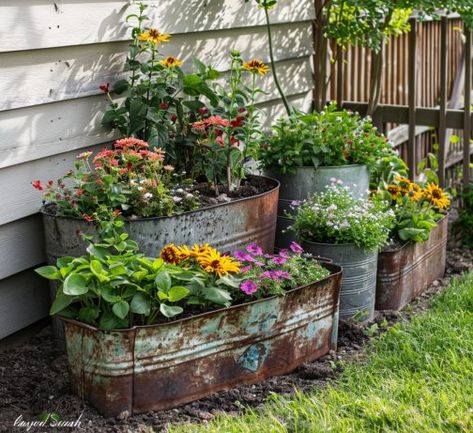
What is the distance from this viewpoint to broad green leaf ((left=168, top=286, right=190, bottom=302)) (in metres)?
3.28

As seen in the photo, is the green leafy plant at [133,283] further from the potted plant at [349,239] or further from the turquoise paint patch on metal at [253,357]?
the potted plant at [349,239]

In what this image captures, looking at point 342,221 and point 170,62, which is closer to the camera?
point 170,62

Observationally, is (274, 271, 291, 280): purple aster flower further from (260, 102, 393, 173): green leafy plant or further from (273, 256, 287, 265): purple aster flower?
(260, 102, 393, 173): green leafy plant

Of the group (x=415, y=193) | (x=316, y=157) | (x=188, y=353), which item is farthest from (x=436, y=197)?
(x=188, y=353)

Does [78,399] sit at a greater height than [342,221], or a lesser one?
lesser

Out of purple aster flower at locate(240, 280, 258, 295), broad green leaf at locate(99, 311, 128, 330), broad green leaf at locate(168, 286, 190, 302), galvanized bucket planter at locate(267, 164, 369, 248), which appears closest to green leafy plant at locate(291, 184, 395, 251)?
galvanized bucket planter at locate(267, 164, 369, 248)

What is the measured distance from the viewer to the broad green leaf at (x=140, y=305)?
3.24 m

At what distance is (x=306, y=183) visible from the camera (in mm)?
4703

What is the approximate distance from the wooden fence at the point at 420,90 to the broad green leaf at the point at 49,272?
133 inches

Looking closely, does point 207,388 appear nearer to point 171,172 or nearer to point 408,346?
point 408,346

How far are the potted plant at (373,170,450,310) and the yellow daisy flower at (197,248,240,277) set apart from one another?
1.33 m

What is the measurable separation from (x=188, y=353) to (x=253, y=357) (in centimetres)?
35

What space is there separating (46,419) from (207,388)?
2.00 feet

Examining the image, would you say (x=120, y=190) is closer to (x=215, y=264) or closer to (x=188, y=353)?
(x=215, y=264)
